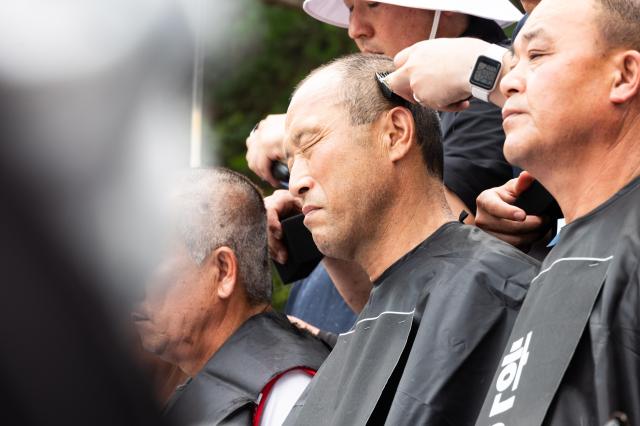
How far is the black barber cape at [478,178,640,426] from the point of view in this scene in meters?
2.13

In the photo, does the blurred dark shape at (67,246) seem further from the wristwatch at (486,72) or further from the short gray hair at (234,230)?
the short gray hair at (234,230)

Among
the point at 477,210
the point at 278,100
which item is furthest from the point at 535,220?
Result: the point at 278,100

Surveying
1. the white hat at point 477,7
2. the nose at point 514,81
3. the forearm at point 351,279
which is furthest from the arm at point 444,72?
the forearm at point 351,279

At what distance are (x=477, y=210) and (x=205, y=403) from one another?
3.47 feet

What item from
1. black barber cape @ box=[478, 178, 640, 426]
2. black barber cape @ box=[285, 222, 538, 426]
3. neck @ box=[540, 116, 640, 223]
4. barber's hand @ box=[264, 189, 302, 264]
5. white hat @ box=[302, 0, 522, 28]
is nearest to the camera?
black barber cape @ box=[478, 178, 640, 426]

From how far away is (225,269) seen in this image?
3.95 metres

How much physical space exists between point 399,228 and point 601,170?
0.77 m

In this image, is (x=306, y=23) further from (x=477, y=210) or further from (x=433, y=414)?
Result: (x=433, y=414)

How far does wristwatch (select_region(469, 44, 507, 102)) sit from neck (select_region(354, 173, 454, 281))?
0.44 m

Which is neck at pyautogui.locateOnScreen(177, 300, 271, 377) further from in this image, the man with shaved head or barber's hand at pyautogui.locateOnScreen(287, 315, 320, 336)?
barber's hand at pyautogui.locateOnScreen(287, 315, 320, 336)

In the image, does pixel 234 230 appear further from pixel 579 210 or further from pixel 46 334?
pixel 46 334

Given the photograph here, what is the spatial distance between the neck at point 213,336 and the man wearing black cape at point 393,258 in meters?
0.71

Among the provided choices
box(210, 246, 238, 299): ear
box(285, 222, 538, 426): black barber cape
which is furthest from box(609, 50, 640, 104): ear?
box(210, 246, 238, 299): ear

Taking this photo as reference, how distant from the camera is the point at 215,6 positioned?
2.68 meters
